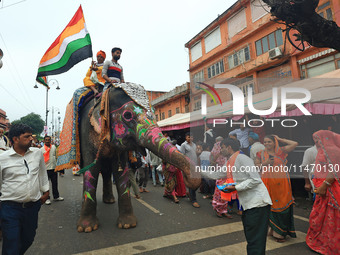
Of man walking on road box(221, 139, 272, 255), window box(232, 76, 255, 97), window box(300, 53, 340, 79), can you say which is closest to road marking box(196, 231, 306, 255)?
man walking on road box(221, 139, 272, 255)

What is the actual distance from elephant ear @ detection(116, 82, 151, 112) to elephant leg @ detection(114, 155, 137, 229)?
1409 millimetres

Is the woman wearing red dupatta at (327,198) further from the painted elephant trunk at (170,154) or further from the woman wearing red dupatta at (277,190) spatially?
the painted elephant trunk at (170,154)

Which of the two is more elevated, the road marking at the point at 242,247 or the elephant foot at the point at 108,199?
the elephant foot at the point at 108,199

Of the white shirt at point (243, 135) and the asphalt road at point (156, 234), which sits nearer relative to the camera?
the asphalt road at point (156, 234)

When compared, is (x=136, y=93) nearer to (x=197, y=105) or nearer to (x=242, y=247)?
(x=242, y=247)

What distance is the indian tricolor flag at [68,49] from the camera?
4934 mm

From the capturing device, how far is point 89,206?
410 cm

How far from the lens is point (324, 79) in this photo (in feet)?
23.1

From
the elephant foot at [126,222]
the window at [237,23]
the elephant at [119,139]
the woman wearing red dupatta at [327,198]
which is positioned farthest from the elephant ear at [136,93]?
the window at [237,23]

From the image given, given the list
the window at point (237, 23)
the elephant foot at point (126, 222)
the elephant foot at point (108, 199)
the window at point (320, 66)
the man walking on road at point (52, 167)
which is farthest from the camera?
the window at point (237, 23)

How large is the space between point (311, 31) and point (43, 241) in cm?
653

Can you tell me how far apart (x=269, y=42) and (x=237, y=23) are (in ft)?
12.4

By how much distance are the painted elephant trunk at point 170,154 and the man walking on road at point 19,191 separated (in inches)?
57.6

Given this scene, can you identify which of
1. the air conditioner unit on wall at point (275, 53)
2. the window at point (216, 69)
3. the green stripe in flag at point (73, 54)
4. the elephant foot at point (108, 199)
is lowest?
the elephant foot at point (108, 199)
